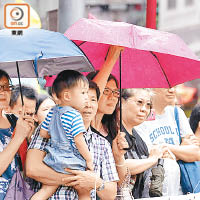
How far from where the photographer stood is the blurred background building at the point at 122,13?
670cm

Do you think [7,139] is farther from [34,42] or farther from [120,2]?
[120,2]

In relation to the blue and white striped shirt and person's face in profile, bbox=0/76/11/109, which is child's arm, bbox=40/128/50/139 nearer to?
the blue and white striped shirt

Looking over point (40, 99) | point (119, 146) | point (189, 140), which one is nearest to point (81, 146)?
point (119, 146)

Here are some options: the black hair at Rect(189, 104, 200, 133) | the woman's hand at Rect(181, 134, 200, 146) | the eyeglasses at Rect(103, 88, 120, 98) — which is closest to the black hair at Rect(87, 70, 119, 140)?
the eyeglasses at Rect(103, 88, 120, 98)

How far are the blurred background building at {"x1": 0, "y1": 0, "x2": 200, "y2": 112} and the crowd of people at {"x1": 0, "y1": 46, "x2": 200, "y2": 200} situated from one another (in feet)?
4.26

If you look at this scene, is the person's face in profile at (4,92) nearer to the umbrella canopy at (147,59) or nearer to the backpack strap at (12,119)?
the backpack strap at (12,119)

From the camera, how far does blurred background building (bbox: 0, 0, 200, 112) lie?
22.0 feet

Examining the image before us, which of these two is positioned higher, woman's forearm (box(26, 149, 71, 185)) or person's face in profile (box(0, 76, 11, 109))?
person's face in profile (box(0, 76, 11, 109))

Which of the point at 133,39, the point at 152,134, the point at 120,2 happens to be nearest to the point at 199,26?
Answer: the point at 120,2

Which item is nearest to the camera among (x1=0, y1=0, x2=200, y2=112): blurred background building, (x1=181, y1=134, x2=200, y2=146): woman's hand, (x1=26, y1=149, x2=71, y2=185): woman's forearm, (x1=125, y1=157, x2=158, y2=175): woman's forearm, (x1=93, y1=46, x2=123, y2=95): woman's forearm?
(x1=26, y1=149, x2=71, y2=185): woman's forearm

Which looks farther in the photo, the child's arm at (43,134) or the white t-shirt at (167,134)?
the white t-shirt at (167,134)

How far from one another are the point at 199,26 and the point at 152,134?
399 inches

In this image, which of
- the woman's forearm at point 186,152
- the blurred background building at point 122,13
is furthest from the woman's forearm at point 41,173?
the blurred background building at point 122,13

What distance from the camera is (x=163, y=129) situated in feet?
20.8
